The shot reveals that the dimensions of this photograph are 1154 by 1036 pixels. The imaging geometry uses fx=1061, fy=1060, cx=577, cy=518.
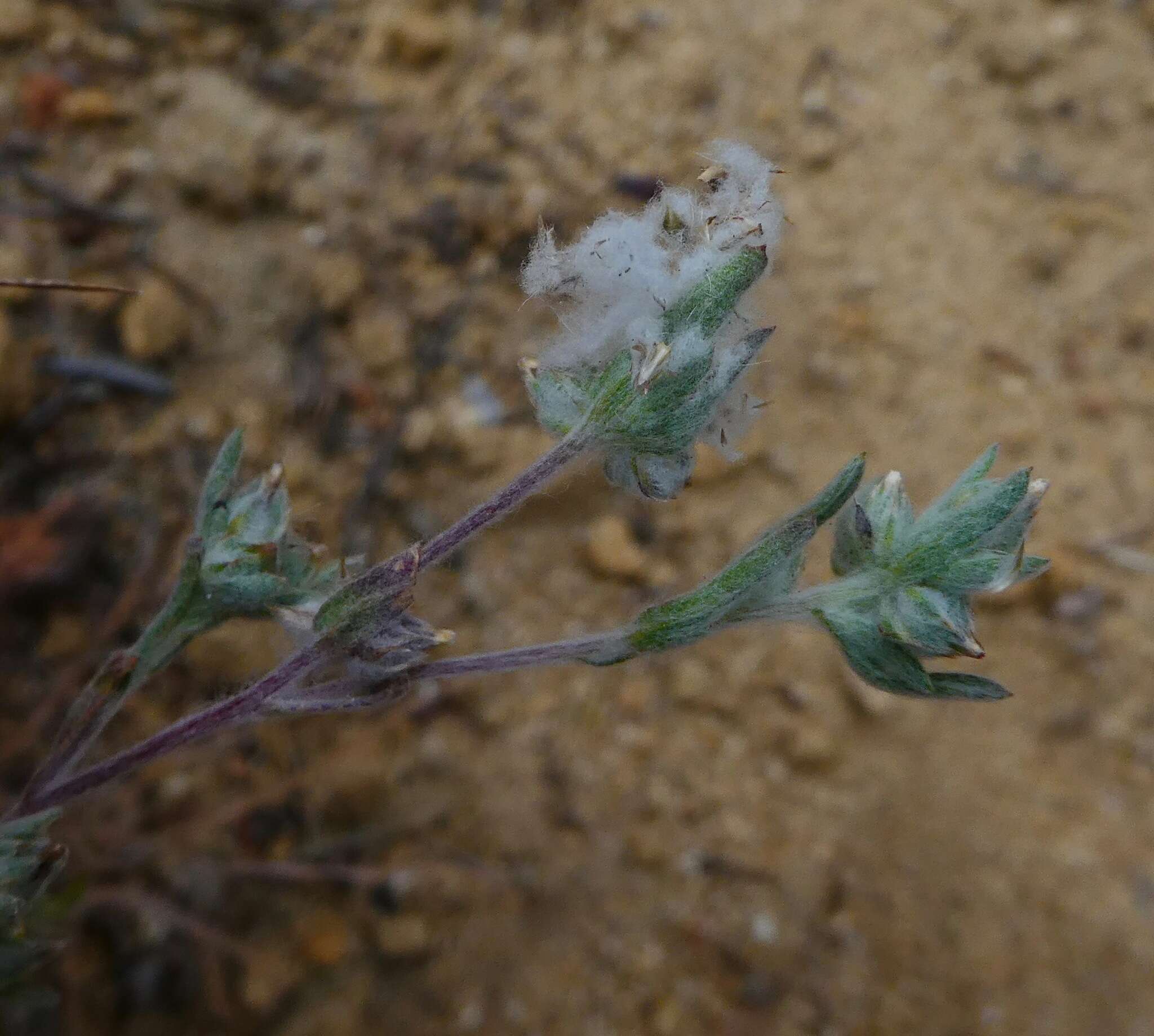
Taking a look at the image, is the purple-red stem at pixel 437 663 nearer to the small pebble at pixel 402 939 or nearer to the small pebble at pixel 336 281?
the small pebble at pixel 402 939

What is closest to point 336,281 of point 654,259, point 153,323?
point 153,323

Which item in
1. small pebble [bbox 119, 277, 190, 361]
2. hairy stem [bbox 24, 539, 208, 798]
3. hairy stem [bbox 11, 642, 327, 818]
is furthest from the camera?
small pebble [bbox 119, 277, 190, 361]

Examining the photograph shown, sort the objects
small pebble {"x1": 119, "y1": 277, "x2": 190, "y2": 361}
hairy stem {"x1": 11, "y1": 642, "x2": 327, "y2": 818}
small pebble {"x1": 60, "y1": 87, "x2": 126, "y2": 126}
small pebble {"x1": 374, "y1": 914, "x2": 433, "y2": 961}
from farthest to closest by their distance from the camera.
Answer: small pebble {"x1": 60, "y1": 87, "x2": 126, "y2": 126} < small pebble {"x1": 119, "y1": 277, "x2": 190, "y2": 361} < small pebble {"x1": 374, "y1": 914, "x2": 433, "y2": 961} < hairy stem {"x1": 11, "y1": 642, "x2": 327, "y2": 818}

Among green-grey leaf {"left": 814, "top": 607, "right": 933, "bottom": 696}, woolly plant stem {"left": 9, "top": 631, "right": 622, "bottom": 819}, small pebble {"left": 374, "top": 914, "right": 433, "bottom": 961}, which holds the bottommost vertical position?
small pebble {"left": 374, "top": 914, "right": 433, "bottom": 961}

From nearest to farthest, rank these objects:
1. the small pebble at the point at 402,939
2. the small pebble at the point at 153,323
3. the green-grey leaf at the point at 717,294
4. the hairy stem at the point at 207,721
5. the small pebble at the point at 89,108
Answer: the green-grey leaf at the point at 717,294, the hairy stem at the point at 207,721, the small pebble at the point at 402,939, the small pebble at the point at 153,323, the small pebble at the point at 89,108

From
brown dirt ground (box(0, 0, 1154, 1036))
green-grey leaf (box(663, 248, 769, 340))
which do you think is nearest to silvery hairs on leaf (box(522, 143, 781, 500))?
green-grey leaf (box(663, 248, 769, 340))

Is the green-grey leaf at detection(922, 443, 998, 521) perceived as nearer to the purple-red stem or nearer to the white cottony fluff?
the white cottony fluff

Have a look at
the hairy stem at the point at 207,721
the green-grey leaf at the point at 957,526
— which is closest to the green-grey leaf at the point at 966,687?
the green-grey leaf at the point at 957,526

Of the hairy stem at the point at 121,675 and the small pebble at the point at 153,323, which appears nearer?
the hairy stem at the point at 121,675

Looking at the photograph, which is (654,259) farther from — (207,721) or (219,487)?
(207,721)
